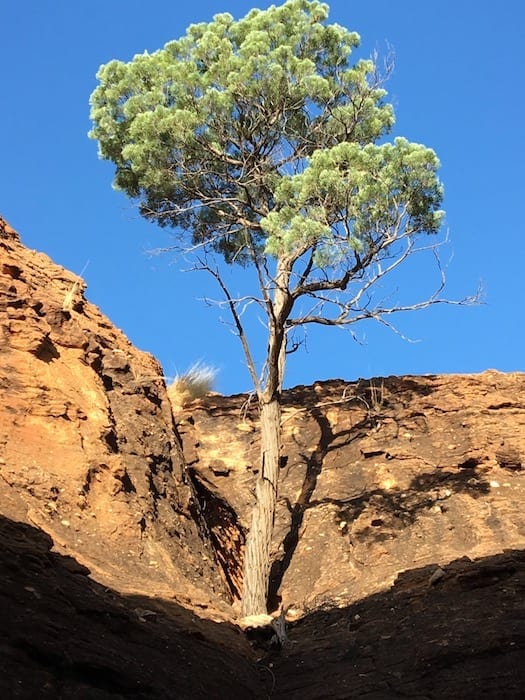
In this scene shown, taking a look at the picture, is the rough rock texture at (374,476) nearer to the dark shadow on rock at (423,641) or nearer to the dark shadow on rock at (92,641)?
the dark shadow on rock at (423,641)

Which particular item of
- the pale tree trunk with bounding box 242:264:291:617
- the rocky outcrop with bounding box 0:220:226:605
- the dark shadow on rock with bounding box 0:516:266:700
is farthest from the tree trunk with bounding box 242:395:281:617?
the dark shadow on rock with bounding box 0:516:266:700

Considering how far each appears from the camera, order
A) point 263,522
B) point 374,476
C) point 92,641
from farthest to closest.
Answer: point 374,476 → point 263,522 → point 92,641

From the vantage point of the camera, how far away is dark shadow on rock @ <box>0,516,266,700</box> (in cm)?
516

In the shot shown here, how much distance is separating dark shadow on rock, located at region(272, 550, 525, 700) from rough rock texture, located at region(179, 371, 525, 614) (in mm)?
1120

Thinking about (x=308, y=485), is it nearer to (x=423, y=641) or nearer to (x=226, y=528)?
(x=226, y=528)

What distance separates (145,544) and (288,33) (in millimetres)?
Result: 8189

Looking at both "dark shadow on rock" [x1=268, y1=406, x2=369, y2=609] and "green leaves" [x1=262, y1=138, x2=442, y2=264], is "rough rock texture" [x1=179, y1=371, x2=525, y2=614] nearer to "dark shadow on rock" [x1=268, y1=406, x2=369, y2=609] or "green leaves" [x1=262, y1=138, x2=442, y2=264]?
"dark shadow on rock" [x1=268, y1=406, x2=369, y2=609]

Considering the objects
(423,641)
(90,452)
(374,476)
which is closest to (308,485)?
(374,476)

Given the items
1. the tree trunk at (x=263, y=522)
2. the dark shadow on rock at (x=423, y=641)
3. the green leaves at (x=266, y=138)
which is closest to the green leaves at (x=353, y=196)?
the green leaves at (x=266, y=138)

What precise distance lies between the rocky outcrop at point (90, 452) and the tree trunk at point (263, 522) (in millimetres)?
430

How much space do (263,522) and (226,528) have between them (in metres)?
2.69

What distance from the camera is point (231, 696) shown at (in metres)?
6.78

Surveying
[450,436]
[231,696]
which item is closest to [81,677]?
[231,696]

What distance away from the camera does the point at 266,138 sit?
1330cm
